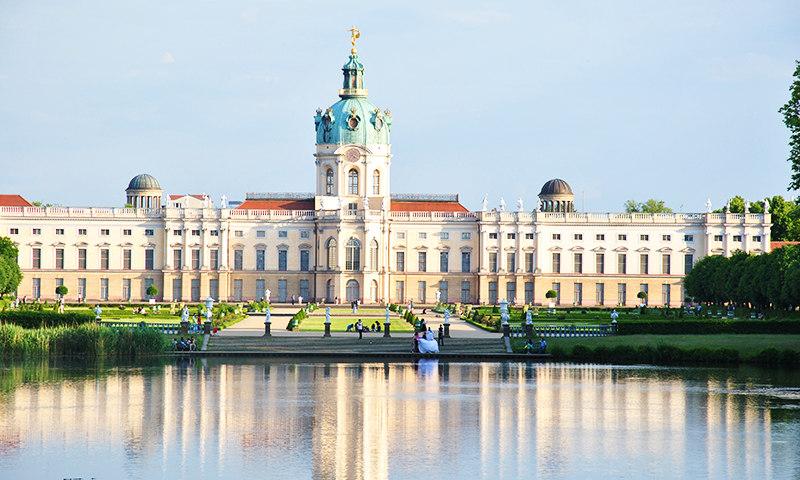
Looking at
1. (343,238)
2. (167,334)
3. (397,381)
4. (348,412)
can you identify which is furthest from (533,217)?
(348,412)

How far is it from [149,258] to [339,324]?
3697cm

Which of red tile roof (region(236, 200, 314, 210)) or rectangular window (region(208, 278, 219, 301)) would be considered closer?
rectangular window (region(208, 278, 219, 301))

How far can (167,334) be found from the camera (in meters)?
50.3

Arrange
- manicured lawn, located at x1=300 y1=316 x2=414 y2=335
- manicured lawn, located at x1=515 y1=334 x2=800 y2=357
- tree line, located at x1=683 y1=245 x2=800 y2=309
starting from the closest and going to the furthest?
1. manicured lawn, located at x1=515 y1=334 x2=800 y2=357
2. manicured lawn, located at x1=300 y1=316 x2=414 y2=335
3. tree line, located at x1=683 y1=245 x2=800 y2=309

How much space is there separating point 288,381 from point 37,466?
1435 cm

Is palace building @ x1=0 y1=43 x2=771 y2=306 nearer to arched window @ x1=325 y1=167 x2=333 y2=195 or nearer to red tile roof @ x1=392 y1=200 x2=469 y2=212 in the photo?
arched window @ x1=325 y1=167 x2=333 y2=195

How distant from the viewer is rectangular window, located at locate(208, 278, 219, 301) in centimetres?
9425

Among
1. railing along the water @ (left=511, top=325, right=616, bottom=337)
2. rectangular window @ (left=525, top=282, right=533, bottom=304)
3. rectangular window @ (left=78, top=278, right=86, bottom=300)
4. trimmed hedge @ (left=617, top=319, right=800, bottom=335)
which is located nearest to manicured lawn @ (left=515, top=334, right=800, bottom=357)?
trimmed hedge @ (left=617, top=319, right=800, bottom=335)

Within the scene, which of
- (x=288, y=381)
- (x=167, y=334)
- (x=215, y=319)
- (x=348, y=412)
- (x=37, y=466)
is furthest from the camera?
(x=215, y=319)

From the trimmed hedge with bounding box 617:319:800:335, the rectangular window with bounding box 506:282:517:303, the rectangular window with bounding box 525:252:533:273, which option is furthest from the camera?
the rectangular window with bounding box 525:252:533:273

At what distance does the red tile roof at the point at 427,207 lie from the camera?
98625 mm

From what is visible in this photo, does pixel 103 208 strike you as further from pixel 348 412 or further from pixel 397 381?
pixel 348 412

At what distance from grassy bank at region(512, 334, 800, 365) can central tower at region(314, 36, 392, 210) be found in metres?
50.7

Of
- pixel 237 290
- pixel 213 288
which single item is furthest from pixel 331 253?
pixel 213 288
